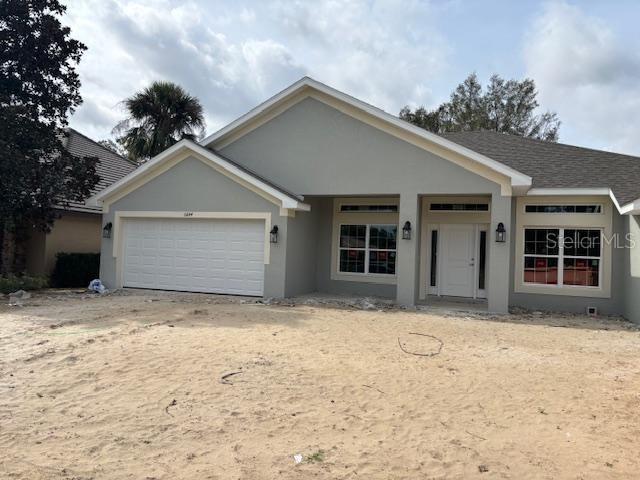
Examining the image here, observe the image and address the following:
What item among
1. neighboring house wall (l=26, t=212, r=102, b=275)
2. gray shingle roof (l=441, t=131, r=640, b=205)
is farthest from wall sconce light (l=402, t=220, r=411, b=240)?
neighboring house wall (l=26, t=212, r=102, b=275)

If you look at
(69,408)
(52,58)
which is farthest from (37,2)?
(69,408)

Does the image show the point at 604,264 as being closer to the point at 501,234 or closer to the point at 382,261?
the point at 501,234

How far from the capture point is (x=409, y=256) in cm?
1256

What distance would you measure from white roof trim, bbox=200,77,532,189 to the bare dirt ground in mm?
4208

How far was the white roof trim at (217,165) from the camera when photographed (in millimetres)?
12680

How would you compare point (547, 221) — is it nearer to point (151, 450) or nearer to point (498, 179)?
point (498, 179)

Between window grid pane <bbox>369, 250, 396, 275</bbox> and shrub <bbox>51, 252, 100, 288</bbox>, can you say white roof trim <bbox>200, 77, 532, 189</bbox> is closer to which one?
window grid pane <bbox>369, 250, 396, 275</bbox>

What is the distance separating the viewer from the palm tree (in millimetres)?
21203

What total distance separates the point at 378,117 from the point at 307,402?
9478 mm

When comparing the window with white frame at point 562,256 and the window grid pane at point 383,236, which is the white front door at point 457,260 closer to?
the window grid pane at point 383,236

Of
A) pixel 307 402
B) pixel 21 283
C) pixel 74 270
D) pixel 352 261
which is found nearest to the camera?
pixel 307 402

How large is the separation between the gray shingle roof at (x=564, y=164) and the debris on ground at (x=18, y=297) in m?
13.4

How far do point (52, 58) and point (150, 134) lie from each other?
7.79 metres

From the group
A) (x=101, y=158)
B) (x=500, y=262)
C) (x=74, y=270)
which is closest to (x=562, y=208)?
(x=500, y=262)
